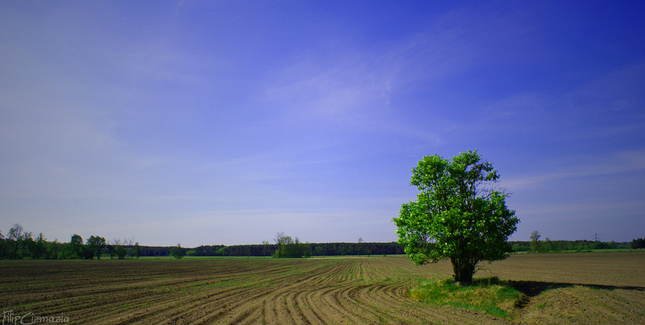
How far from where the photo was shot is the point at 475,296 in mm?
16359

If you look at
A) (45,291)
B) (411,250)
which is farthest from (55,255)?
(411,250)

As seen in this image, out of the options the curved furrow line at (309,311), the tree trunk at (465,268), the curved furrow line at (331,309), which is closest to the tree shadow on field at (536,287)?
the tree trunk at (465,268)

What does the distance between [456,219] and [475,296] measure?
4651 mm

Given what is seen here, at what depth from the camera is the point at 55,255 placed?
366 ft

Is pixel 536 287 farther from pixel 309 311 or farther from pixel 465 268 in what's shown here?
pixel 309 311

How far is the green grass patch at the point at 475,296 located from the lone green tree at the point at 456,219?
189cm

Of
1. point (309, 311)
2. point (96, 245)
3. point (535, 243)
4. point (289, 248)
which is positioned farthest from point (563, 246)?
point (96, 245)

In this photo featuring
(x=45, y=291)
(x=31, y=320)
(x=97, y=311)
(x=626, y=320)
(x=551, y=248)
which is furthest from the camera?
(x=551, y=248)

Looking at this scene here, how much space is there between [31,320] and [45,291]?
37.8 feet

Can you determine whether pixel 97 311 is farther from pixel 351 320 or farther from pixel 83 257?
pixel 83 257

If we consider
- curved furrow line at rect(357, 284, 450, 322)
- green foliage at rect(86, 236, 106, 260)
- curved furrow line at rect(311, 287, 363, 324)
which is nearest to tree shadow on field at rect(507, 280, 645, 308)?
curved furrow line at rect(357, 284, 450, 322)

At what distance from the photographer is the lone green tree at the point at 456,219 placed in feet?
61.5

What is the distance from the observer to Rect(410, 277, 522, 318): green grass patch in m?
14.4

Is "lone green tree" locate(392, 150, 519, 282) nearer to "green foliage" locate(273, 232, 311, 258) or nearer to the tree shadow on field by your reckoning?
the tree shadow on field
